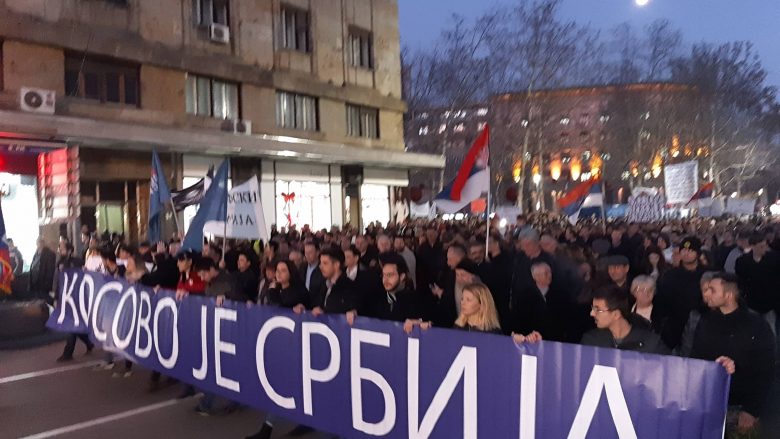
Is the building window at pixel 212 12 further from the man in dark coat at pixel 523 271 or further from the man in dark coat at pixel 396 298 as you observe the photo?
the man in dark coat at pixel 396 298

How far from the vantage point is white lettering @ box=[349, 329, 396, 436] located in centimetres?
491

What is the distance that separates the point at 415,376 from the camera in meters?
4.73

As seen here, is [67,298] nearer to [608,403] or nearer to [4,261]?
[4,261]

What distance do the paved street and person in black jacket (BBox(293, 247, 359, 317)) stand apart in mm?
1382

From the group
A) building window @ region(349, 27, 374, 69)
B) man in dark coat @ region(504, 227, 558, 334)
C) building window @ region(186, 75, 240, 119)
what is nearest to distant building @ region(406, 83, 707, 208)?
building window @ region(349, 27, 374, 69)

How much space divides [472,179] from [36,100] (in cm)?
1156

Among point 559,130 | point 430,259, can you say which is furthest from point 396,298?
point 559,130

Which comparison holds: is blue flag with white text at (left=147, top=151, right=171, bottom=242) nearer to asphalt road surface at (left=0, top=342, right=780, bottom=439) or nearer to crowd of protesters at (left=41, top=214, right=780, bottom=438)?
crowd of protesters at (left=41, top=214, right=780, bottom=438)

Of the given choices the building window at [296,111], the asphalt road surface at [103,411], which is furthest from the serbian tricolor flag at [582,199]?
the building window at [296,111]

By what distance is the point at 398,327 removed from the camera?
4.89m

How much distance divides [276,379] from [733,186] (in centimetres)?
6432

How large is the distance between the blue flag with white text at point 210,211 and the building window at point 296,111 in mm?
15319

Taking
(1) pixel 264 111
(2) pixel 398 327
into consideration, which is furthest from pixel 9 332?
(1) pixel 264 111

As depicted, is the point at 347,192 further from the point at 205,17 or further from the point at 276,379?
the point at 276,379
